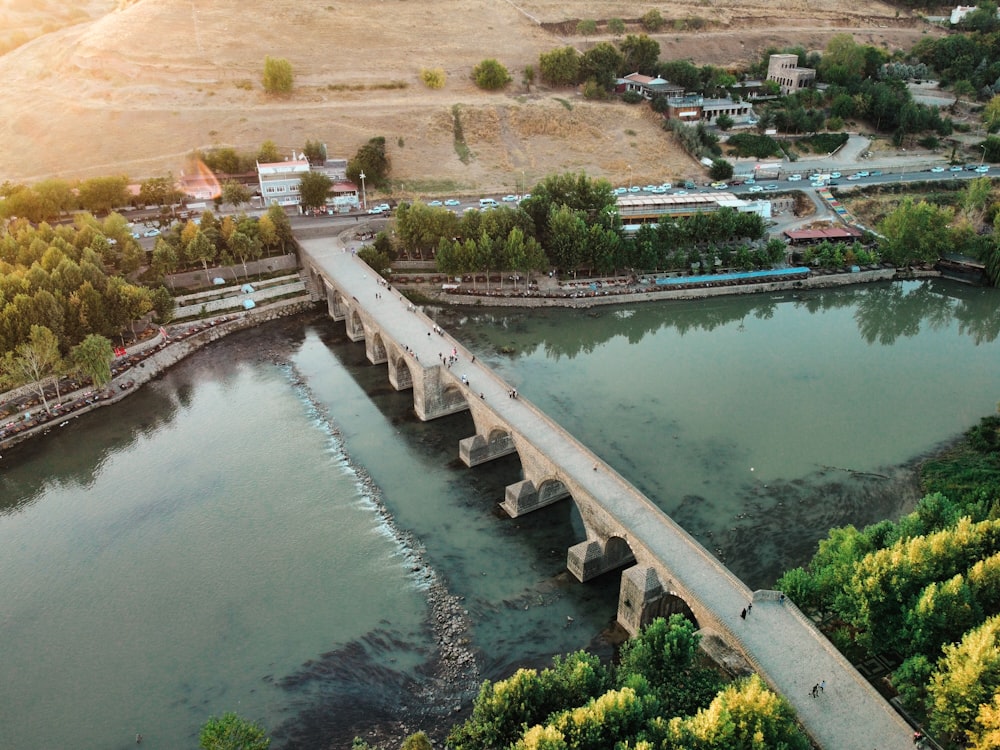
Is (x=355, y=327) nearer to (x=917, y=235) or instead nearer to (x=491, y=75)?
(x=917, y=235)

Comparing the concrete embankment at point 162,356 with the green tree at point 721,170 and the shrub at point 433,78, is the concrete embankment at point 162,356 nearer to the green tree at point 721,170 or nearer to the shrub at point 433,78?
the shrub at point 433,78

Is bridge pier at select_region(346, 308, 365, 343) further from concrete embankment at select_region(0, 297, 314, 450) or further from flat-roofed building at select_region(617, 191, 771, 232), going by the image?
flat-roofed building at select_region(617, 191, 771, 232)

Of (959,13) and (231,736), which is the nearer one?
(231,736)

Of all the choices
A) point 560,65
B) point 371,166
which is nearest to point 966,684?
point 371,166

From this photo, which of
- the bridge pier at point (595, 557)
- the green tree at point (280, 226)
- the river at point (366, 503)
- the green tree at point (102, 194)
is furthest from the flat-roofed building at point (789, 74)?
the bridge pier at point (595, 557)

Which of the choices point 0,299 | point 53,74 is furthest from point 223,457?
point 53,74

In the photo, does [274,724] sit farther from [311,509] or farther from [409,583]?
[311,509]
